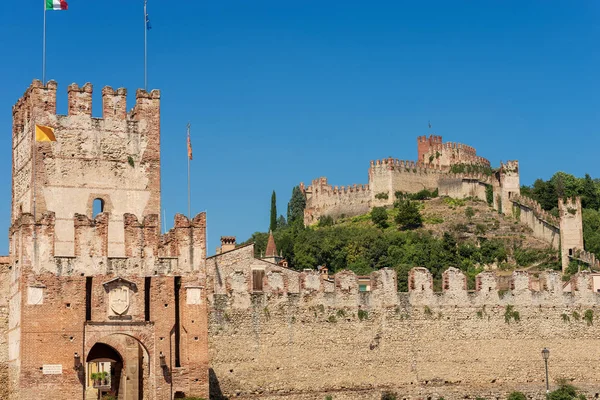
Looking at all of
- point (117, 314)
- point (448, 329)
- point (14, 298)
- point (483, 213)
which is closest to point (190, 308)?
point (117, 314)

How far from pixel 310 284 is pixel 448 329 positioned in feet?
21.7

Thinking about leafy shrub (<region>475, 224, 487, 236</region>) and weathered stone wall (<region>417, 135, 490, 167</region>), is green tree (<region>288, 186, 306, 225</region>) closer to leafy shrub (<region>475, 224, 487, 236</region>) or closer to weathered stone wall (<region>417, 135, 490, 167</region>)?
weathered stone wall (<region>417, 135, 490, 167</region>)

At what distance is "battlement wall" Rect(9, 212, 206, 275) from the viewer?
4312cm

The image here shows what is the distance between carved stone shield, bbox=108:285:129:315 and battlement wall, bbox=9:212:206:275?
672mm

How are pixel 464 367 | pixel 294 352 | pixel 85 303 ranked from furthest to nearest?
pixel 464 367
pixel 294 352
pixel 85 303

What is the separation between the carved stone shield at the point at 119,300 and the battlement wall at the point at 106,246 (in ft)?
2.20

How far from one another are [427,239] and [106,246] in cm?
6614

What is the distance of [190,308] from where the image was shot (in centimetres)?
4506

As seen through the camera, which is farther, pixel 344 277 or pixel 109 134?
pixel 344 277

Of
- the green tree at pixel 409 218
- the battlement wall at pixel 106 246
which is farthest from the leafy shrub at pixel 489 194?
the battlement wall at pixel 106 246

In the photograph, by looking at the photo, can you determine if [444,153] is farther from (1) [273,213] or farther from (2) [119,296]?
(2) [119,296]

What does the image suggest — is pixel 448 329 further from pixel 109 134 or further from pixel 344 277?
pixel 109 134

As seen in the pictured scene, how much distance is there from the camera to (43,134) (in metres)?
46.8

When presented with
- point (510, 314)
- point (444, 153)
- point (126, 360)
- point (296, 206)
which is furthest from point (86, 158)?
point (444, 153)
